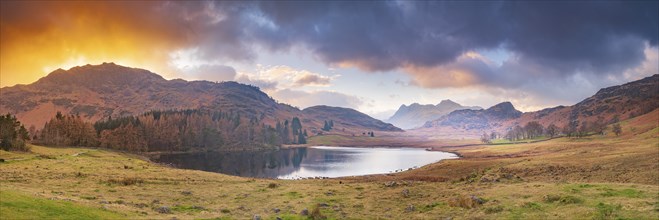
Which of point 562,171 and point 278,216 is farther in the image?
point 562,171

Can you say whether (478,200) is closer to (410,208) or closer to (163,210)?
(410,208)

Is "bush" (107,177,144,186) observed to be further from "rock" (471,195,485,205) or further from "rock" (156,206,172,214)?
"rock" (471,195,485,205)

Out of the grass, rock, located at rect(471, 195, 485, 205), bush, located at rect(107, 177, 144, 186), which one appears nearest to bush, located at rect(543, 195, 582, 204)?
rock, located at rect(471, 195, 485, 205)

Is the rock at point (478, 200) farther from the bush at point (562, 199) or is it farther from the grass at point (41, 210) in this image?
the grass at point (41, 210)

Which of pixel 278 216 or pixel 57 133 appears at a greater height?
pixel 57 133

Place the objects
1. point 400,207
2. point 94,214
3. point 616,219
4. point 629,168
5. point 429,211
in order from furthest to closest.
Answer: point 629,168, point 400,207, point 429,211, point 616,219, point 94,214

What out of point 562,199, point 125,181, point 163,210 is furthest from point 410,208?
point 125,181

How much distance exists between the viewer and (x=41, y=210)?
25188mm

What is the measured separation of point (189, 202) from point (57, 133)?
477 feet

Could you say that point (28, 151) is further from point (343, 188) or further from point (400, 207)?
point (400, 207)

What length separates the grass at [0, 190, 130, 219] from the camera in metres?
23.2

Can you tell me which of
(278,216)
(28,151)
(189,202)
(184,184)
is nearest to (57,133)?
(28,151)

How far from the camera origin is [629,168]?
59156 millimetres

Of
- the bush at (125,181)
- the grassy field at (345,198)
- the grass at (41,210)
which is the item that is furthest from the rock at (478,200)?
the bush at (125,181)
